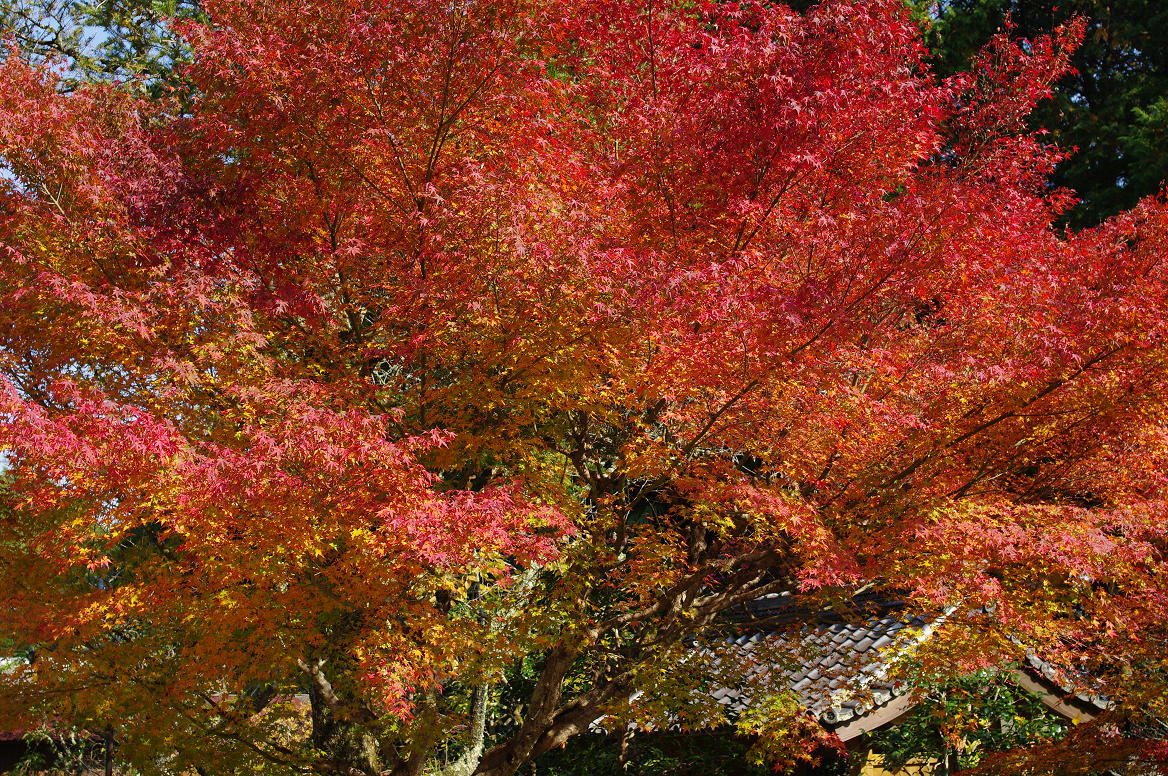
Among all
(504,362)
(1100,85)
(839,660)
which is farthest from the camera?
(1100,85)

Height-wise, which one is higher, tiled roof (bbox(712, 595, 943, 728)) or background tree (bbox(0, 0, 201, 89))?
background tree (bbox(0, 0, 201, 89))

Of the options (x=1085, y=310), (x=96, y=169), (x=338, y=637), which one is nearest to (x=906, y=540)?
(x=1085, y=310)

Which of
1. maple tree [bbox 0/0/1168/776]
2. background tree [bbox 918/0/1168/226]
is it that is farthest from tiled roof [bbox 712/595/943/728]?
background tree [bbox 918/0/1168/226]

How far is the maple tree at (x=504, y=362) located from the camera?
19.5 feet

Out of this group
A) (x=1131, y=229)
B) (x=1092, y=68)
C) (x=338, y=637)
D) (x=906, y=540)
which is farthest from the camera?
(x=1092, y=68)

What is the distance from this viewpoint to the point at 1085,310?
5.93 metres

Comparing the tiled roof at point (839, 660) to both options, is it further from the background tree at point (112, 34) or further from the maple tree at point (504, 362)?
the background tree at point (112, 34)

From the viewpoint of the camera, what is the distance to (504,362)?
6727mm

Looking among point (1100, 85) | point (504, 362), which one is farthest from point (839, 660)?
point (1100, 85)

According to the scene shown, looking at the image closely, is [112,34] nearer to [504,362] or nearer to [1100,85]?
[504,362]

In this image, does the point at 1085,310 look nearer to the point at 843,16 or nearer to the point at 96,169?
the point at 843,16

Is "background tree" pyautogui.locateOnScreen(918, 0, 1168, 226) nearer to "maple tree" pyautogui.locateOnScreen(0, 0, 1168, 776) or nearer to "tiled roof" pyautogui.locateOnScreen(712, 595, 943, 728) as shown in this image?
"maple tree" pyautogui.locateOnScreen(0, 0, 1168, 776)

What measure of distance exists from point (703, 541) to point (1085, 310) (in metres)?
4.58

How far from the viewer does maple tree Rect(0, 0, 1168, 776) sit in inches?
233
